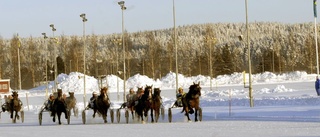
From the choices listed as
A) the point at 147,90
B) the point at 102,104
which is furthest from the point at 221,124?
the point at 102,104

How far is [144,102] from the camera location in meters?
28.1

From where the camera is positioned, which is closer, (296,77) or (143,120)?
(143,120)

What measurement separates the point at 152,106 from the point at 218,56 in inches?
3702

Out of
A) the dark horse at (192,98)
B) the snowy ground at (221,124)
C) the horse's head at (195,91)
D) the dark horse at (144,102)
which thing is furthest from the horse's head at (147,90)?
the horse's head at (195,91)

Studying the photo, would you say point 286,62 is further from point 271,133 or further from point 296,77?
point 271,133

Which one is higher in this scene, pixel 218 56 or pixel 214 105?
pixel 218 56

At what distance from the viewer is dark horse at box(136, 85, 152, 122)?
1101 inches

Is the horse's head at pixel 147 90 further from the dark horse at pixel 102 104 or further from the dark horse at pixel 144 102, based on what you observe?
the dark horse at pixel 102 104

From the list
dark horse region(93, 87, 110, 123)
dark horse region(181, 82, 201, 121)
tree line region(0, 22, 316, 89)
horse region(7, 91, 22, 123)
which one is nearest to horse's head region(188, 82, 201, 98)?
dark horse region(181, 82, 201, 121)

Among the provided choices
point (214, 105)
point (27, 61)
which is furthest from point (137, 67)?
point (214, 105)

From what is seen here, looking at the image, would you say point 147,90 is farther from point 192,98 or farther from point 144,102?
point 192,98

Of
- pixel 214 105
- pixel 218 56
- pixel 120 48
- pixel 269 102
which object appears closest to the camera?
pixel 269 102

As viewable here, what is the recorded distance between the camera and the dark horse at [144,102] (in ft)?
91.7

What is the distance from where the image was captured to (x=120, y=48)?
16725cm
